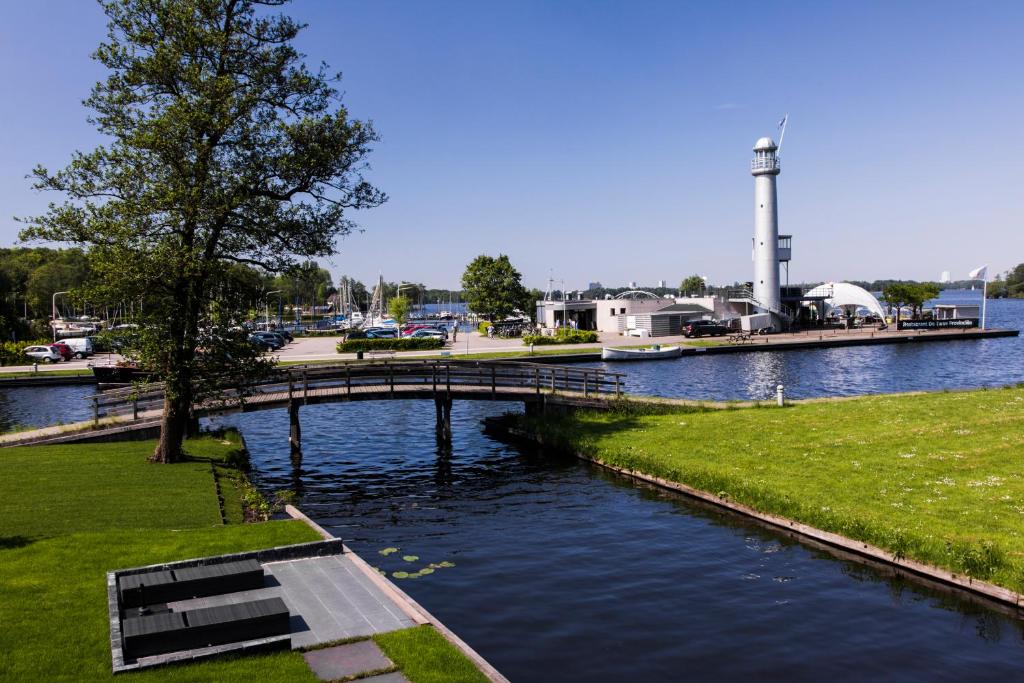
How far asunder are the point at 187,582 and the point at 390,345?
196ft

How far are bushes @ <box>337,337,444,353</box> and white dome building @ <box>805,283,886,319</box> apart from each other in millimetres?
60482

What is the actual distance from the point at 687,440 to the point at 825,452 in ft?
16.6

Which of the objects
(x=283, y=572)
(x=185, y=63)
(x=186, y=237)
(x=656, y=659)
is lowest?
(x=656, y=659)

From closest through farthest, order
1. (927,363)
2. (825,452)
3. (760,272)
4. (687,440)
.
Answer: (825,452), (687,440), (927,363), (760,272)

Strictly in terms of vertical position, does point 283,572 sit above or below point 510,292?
below

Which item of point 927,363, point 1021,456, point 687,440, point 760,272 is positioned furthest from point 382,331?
point 1021,456

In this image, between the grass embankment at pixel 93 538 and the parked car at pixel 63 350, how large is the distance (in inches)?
1909

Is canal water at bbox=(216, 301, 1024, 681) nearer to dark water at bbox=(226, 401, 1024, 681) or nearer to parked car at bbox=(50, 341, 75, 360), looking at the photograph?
dark water at bbox=(226, 401, 1024, 681)

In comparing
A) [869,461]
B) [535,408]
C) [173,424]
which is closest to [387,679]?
[173,424]

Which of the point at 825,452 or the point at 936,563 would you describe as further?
the point at 825,452

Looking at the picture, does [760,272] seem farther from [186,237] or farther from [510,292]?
[186,237]

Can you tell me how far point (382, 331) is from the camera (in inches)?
3423

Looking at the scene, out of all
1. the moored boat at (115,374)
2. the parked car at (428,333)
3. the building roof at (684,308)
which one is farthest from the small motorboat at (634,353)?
the moored boat at (115,374)

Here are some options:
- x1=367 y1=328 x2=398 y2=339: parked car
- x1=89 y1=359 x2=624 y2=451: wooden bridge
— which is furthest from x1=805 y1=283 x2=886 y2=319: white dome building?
x1=89 y1=359 x2=624 y2=451: wooden bridge
